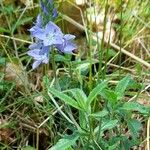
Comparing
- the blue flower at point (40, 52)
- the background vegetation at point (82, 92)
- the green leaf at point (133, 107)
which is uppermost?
the blue flower at point (40, 52)

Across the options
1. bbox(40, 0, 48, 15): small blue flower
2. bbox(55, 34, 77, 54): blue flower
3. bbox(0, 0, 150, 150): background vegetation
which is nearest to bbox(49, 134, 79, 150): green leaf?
bbox(0, 0, 150, 150): background vegetation

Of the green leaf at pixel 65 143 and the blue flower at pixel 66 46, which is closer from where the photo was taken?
the green leaf at pixel 65 143

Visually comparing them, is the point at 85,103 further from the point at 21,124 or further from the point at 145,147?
the point at 21,124

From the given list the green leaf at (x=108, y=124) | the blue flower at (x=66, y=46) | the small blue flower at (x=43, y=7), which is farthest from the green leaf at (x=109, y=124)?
the small blue flower at (x=43, y=7)

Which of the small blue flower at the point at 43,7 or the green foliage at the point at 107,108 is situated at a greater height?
the small blue flower at the point at 43,7

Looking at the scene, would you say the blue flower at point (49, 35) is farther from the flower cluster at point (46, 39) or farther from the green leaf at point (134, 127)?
the green leaf at point (134, 127)

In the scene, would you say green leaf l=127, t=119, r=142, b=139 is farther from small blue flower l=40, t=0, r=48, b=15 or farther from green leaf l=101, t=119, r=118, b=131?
small blue flower l=40, t=0, r=48, b=15

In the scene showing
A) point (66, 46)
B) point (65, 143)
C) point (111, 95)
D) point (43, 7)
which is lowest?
point (65, 143)

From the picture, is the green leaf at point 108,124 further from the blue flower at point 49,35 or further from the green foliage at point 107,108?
the blue flower at point 49,35

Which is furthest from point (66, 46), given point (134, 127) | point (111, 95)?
point (134, 127)

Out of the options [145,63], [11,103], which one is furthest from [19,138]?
[145,63]

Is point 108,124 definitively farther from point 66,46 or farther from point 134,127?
point 66,46
